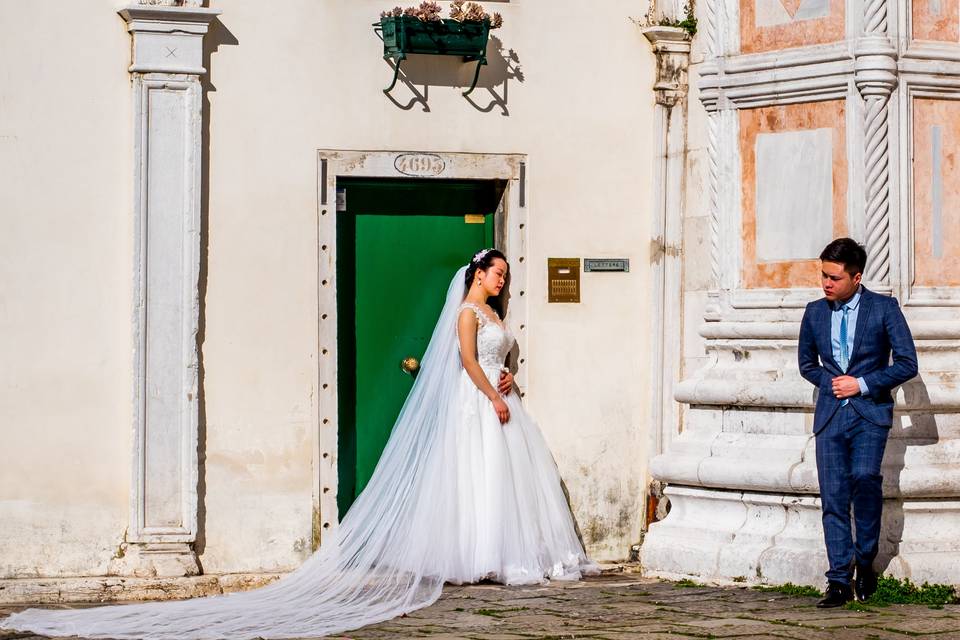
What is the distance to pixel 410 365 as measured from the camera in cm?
1032

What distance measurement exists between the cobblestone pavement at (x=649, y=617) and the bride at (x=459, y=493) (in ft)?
1.09

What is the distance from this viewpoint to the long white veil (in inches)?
326

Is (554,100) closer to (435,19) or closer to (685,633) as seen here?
(435,19)

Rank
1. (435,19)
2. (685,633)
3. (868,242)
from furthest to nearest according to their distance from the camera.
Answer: (435,19)
(868,242)
(685,633)

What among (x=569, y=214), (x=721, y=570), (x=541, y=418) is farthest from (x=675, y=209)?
(x=721, y=570)

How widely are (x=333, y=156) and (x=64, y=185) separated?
5.06 feet

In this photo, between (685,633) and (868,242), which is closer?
(685,633)

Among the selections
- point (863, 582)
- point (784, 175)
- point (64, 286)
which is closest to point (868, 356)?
point (863, 582)

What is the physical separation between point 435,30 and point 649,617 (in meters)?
3.68

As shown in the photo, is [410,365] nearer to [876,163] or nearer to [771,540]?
[771,540]

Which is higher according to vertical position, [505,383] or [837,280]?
[837,280]

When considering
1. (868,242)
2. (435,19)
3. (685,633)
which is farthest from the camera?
(435,19)

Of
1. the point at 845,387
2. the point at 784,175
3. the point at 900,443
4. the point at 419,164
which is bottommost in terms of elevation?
the point at 900,443

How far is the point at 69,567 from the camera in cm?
955
